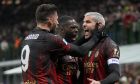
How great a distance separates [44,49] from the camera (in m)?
6.94

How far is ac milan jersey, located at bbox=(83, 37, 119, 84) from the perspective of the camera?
24.0 feet

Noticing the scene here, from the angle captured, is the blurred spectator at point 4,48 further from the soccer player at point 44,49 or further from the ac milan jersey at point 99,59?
the soccer player at point 44,49

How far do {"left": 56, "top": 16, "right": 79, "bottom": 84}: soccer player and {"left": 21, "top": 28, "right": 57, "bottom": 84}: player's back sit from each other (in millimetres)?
398

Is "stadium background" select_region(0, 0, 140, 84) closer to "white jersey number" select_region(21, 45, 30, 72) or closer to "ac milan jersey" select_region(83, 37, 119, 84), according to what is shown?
"ac milan jersey" select_region(83, 37, 119, 84)

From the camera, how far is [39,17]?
6.87m

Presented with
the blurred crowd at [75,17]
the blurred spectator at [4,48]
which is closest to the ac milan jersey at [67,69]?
the blurred crowd at [75,17]

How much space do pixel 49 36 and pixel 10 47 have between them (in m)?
14.9

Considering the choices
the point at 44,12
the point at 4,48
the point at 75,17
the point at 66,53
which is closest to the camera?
the point at 44,12

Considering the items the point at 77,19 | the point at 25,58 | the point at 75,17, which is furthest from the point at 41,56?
the point at 75,17

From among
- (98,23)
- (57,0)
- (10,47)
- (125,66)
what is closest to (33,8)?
(57,0)

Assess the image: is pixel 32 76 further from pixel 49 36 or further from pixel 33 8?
pixel 33 8

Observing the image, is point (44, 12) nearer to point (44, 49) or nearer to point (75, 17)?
point (44, 49)

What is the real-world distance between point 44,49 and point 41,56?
3.6 inches

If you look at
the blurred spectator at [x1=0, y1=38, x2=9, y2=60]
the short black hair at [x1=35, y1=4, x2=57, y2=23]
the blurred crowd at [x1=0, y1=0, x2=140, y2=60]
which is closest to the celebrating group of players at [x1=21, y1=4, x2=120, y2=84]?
the short black hair at [x1=35, y1=4, x2=57, y2=23]
